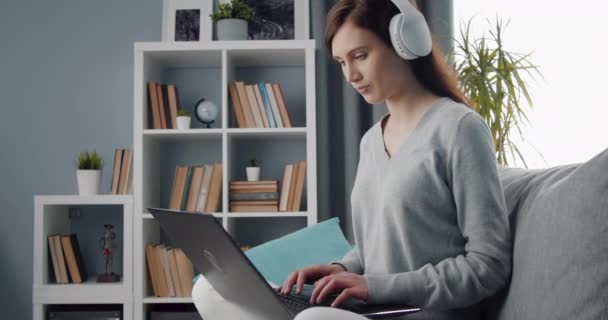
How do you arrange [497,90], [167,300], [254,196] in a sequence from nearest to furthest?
[497,90]
[167,300]
[254,196]

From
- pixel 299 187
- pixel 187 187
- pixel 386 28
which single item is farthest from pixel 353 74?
pixel 187 187

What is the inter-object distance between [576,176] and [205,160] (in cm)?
251

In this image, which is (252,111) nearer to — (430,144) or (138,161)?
(138,161)

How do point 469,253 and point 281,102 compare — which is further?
point 281,102

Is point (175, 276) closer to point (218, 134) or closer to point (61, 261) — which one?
point (61, 261)

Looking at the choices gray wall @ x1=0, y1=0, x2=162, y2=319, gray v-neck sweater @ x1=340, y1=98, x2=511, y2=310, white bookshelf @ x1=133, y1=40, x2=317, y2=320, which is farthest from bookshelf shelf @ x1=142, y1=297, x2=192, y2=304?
gray v-neck sweater @ x1=340, y1=98, x2=511, y2=310

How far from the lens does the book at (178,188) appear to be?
295cm

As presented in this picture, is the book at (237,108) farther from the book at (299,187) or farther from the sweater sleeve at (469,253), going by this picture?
the sweater sleeve at (469,253)

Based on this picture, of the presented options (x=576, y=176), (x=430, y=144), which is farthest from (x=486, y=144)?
(x=576, y=176)

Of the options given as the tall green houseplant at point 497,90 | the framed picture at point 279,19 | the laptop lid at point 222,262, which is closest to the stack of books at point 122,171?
the framed picture at point 279,19

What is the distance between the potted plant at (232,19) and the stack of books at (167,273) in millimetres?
992

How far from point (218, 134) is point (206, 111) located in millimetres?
164

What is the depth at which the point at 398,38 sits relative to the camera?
4.14 feet

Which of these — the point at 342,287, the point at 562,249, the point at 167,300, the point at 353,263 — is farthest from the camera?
the point at 167,300
